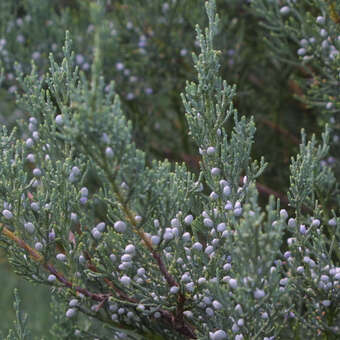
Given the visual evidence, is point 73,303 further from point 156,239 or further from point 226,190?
point 226,190

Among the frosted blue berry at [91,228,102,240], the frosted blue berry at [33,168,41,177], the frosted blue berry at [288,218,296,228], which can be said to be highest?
the frosted blue berry at [33,168,41,177]

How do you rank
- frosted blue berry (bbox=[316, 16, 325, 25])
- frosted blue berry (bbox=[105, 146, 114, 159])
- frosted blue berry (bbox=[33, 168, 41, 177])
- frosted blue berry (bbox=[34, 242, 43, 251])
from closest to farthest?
1. frosted blue berry (bbox=[105, 146, 114, 159])
2. frosted blue berry (bbox=[34, 242, 43, 251])
3. frosted blue berry (bbox=[33, 168, 41, 177])
4. frosted blue berry (bbox=[316, 16, 325, 25])

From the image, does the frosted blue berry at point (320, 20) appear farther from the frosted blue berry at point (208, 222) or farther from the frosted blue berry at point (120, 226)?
the frosted blue berry at point (120, 226)

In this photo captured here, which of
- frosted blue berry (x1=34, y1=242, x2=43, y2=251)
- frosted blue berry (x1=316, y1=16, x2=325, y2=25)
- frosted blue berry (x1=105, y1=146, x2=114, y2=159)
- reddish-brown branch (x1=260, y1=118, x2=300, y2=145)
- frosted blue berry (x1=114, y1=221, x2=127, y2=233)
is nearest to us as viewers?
frosted blue berry (x1=105, y1=146, x2=114, y2=159)

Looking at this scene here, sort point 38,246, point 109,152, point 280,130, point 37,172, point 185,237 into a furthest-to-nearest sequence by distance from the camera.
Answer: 1. point 280,130
2. point 37,172
3. point 38,246
4. point 185,237
5. point 109,152

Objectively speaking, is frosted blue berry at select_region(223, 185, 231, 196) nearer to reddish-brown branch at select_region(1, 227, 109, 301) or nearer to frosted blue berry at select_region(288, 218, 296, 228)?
frosted blue berry at select_region(288, 218, 296, 228)

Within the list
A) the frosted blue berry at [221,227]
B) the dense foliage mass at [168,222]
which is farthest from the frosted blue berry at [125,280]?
the frosted blue berry at [221,227]

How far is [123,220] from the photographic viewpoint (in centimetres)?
160

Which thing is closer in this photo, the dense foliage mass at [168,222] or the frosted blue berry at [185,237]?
the dense foliage mass at [168,222]

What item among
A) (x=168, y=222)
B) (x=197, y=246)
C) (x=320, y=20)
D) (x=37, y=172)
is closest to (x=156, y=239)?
(x=168, y=222)

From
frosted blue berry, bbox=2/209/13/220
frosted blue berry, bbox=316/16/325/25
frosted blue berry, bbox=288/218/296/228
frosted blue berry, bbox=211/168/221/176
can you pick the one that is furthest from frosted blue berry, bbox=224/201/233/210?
frosted blue berry, bbox=316/16/325/25

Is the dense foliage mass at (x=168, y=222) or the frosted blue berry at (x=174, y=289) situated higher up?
the dense foliage mass at (x=168, y=222)

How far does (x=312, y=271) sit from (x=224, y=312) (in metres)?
0.33

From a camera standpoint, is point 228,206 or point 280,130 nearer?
point 228,206
